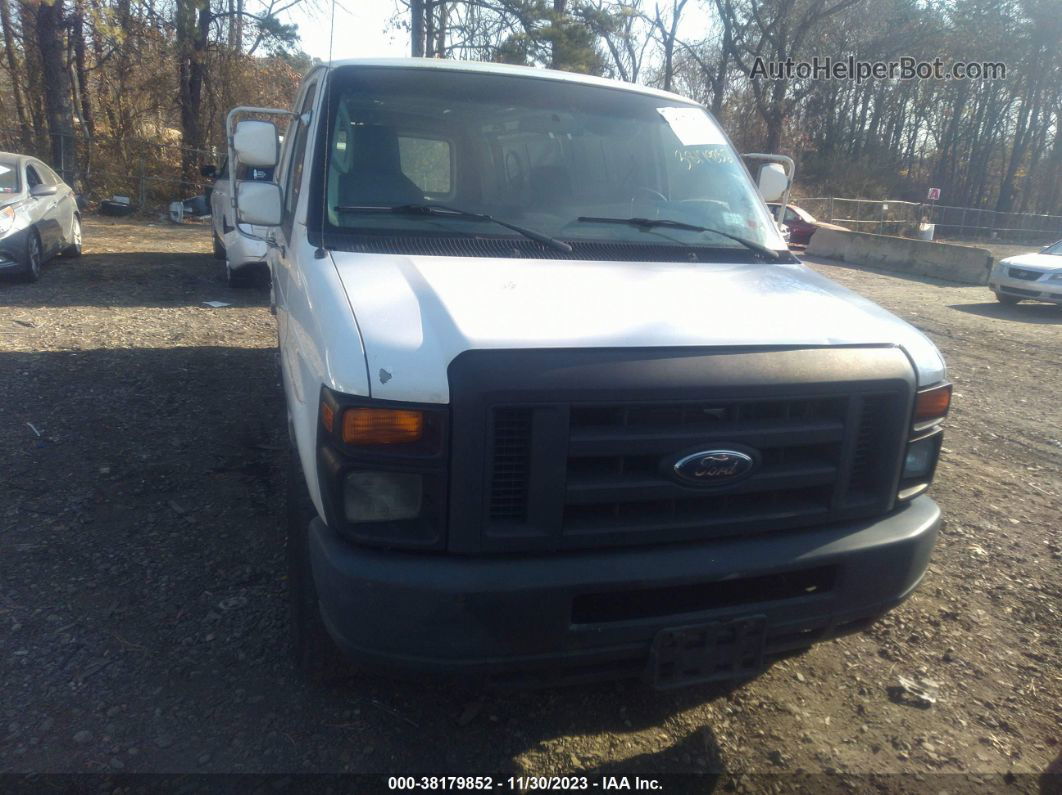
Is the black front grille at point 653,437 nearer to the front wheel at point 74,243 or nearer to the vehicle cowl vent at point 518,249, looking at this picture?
the vehicle cowl vent at point 518,249

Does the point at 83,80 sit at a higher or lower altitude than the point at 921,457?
higher

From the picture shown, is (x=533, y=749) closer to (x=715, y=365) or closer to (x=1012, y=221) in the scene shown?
(x=715, y=365)

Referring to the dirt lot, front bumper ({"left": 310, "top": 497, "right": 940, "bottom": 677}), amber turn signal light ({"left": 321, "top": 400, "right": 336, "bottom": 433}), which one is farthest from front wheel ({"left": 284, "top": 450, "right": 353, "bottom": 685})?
amber turn signal light ({"left": 321, "top": 400, "right": 336, "bottom": 433})

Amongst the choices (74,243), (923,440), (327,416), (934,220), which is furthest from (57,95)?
(934,220)

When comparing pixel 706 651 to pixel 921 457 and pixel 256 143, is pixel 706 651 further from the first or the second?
pixel 256 143

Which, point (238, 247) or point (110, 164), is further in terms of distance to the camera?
point (110, 164)

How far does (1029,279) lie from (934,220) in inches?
977

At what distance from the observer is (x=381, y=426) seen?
215 centimetres

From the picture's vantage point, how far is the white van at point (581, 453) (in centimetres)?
217

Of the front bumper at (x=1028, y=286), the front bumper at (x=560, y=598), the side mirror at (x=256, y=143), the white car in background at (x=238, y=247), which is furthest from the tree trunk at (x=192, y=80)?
the front bumper at (x=560, y=598)

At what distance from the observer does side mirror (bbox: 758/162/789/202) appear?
175 inches

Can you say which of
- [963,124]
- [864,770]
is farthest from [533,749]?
[963,124]

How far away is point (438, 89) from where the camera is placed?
11.9 ft

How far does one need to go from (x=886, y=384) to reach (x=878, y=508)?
1.37 ft
